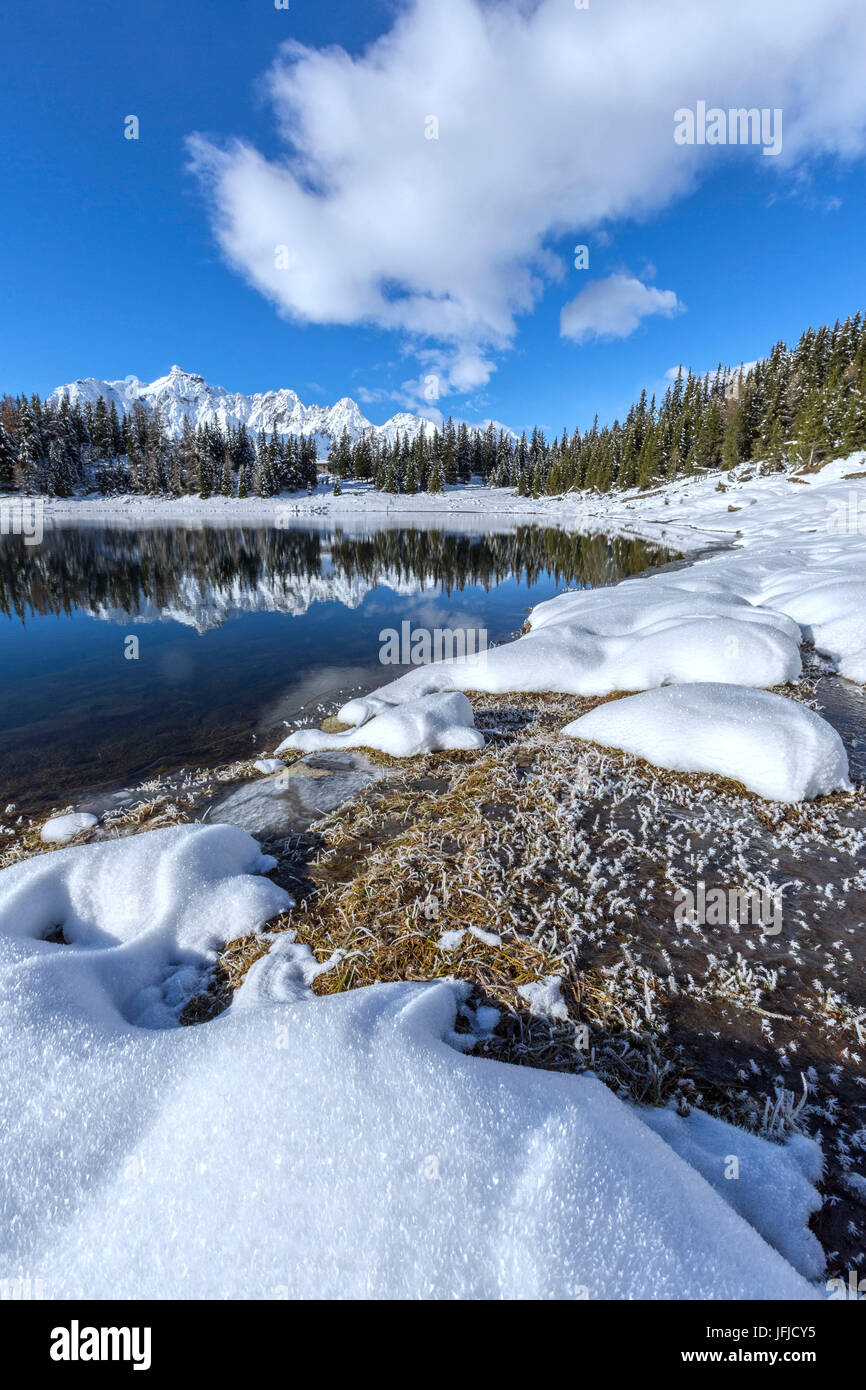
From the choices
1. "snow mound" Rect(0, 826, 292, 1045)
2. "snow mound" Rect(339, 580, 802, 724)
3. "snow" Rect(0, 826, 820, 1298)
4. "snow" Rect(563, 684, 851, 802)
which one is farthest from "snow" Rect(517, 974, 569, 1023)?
"snow mound" Rect(339, 580, 802, 724)

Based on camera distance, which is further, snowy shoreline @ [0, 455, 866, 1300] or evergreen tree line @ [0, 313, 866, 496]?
evergreen tree line @ [0, 313, 866, 496]

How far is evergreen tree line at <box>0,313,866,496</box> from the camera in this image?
61938 millimetres

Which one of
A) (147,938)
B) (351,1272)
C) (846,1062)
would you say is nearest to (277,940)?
(147,938)

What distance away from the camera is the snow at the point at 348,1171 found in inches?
65.5

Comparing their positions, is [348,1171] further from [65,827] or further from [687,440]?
[687,440]

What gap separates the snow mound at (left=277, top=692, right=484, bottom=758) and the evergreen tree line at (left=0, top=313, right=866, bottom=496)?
6457 centimetres

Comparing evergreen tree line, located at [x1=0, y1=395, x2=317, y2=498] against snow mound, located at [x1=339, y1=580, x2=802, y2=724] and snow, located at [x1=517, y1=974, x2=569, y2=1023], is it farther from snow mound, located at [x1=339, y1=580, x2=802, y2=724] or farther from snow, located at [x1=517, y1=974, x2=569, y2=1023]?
snow, located at [x1=517, y1=974, x2=569, y2=1023]

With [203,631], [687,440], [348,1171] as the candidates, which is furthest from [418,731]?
[687,440]

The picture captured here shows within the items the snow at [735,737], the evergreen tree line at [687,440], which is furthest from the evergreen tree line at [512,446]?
the snow at [735,737]

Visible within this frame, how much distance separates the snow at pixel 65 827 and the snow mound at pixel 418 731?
317 cm

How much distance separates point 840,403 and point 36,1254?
243 feet

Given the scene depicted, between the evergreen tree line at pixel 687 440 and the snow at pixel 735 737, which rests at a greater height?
the evergreen tree line at pixel 687 440

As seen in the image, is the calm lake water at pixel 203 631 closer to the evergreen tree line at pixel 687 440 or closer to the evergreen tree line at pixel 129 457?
the evergreen tree line at pixel 687 440
